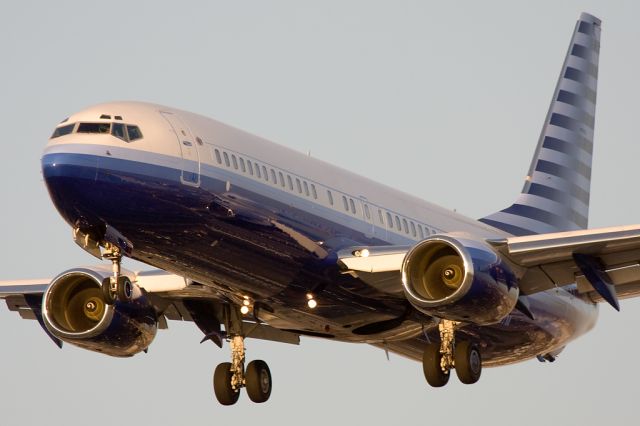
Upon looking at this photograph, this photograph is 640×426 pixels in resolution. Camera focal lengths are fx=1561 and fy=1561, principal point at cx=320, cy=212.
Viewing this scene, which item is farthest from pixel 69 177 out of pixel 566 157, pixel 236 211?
pixel 566 157

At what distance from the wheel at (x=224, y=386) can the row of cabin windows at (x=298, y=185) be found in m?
6.06

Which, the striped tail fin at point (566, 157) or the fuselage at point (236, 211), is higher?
the striped tail fin at point (566, 157)

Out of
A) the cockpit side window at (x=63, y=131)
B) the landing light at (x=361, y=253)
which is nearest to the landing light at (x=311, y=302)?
the landing light at (x=361, y=253)

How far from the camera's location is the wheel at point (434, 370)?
4009cm

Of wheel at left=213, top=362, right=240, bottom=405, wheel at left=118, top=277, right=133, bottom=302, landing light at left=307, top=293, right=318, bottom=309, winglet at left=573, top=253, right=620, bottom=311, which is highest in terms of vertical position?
winglet at left=573, top=253, right=620, bottom=311

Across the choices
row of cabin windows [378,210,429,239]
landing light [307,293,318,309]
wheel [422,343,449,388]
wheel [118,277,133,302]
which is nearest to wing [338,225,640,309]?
landing light [307,293,318,309]

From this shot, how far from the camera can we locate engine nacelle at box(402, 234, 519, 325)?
36375mm

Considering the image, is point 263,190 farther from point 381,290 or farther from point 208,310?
point 208,310

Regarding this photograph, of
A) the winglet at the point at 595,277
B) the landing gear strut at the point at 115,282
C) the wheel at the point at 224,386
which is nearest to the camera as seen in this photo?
the landing gear strut at the point at 115,282

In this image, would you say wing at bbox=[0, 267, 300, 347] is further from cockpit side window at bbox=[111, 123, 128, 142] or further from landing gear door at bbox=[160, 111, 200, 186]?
cockpit side window at bbox=[111, 123, 128, 142]

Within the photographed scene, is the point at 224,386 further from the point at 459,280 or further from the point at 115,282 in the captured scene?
the point at 459,280

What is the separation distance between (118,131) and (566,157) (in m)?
24.0

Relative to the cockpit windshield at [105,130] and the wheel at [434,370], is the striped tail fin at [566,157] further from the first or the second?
the cockpit windshield at [105,130]

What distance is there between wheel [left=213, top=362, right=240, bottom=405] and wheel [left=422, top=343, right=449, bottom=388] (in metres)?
5.42
